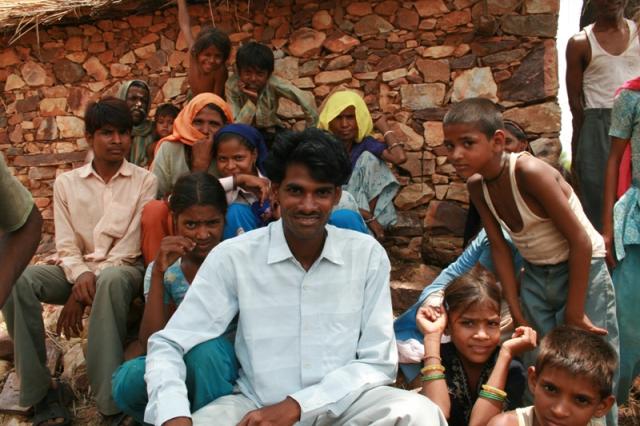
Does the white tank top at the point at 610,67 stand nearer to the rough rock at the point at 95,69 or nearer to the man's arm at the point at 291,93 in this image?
the man's arm at the point at 291,93

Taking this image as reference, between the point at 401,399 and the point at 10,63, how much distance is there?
5235 millimetres

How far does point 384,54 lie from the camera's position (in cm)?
445

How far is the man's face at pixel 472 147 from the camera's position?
2393 mm

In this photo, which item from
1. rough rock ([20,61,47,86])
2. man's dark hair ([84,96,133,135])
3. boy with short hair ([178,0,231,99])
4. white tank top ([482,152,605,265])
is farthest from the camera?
rough rock ([20,61,47,86])

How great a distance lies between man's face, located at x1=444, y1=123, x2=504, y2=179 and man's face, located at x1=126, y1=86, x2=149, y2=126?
2.92 metres

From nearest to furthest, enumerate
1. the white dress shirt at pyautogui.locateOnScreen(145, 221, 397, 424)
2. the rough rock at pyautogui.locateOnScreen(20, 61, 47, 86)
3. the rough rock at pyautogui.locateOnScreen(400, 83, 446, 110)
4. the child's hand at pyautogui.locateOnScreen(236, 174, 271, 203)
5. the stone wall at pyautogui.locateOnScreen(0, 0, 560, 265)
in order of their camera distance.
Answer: the white dress shirt at pyautogui.locateOnScreen(145, 221, 397, 424) → the child's hand at pyautogui.locateOnScreen(236, 174, 271, 203) → the stone wall at pyautogui.locateOnScreen(0, 0, 560, 265) → the rough rock at pyautogui.locateOnScreen(400, 83, 446, 110) → the rough rock at pyautogui.locateOnScreen(20, 61, 47, 86)

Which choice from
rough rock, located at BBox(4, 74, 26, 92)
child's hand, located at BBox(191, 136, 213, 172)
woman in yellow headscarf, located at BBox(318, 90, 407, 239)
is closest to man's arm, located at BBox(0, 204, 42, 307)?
child's hand, located at BBox(191, 136, 213, 172)

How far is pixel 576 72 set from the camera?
3.61m

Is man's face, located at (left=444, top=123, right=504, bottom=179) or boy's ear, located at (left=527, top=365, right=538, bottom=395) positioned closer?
boy's ear, located at (left=527, top=365, right=538, bottom=395)

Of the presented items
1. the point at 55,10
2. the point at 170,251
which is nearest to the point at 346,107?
the point at 170,251

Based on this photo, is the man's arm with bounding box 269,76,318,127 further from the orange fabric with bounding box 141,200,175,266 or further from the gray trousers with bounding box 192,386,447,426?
the gray trousers with bounding box 192,386,447,426

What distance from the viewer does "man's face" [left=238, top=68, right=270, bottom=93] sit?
4.06 m

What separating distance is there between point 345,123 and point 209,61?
3.82 feet

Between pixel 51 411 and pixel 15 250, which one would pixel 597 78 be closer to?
pixel 15 250
